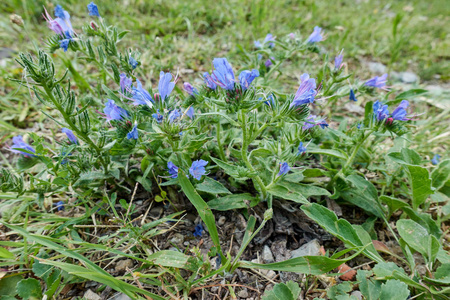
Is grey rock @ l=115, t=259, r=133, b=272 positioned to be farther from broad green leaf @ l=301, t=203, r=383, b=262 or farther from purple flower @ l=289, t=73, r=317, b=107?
purple flower @ l=289, t=73, r=317, b=107

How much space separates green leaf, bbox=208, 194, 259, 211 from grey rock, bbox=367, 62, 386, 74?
10.2ft

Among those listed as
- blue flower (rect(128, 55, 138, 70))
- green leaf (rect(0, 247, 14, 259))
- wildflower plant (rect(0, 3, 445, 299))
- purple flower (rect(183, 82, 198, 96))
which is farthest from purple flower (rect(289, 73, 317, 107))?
green leaf (rect(0, 247, 14, 259))

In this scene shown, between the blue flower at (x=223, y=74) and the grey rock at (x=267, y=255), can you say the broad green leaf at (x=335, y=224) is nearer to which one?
the grey rock at (x=267, y=255)

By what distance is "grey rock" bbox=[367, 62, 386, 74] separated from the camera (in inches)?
160

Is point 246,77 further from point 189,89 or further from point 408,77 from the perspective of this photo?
point 408,77

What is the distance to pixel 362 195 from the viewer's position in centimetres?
219

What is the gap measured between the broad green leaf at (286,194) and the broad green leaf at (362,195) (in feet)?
1.56

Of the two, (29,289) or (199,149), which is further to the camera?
(199,149)


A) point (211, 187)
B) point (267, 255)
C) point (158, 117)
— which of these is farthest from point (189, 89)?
point (267, 255)

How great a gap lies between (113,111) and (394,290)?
1826 mm

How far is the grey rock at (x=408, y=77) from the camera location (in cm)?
406

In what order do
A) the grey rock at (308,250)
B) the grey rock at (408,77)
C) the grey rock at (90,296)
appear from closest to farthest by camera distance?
the grey rock at (90,296), the grey rock at (308,250), the grey rock at (408,77)

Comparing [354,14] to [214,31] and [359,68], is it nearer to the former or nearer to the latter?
[359,68]

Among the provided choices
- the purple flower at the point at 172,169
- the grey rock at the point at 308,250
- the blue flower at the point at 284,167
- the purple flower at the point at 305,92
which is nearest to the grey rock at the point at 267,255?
the grey rock at the point at 308,250
